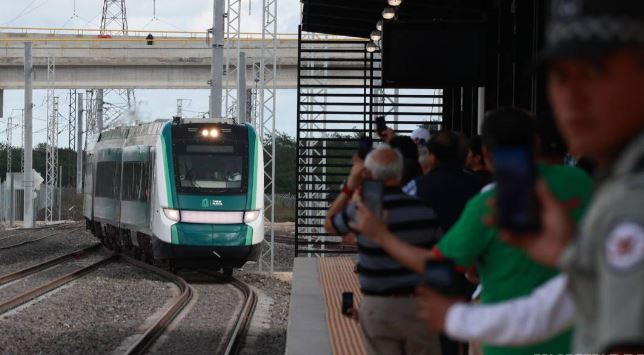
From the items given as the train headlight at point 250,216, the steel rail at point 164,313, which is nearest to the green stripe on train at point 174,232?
the steel rail at point 164,313

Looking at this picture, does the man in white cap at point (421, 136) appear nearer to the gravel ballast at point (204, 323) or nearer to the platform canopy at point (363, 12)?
the gravel ballast at point (204, 323)

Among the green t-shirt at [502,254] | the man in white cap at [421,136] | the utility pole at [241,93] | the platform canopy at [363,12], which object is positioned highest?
the platform canopy at [363,12]

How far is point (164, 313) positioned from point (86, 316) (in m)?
1.04

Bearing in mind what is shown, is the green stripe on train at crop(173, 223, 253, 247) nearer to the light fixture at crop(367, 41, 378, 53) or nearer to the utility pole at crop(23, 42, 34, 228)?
the light fixture at crop(367, 41, 378, 53)

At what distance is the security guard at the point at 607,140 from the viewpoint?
165 centimetres

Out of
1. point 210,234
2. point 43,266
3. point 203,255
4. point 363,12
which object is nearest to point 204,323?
point 210,234

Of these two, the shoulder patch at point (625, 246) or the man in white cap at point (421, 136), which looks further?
the man in white cap at point (421, 136)

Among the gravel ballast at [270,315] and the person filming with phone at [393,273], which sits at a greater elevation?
the person filming with phone at [393,273]

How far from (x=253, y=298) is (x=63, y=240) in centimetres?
1758

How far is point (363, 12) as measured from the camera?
17.6m

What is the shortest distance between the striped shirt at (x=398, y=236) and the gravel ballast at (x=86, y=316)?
7.69 m

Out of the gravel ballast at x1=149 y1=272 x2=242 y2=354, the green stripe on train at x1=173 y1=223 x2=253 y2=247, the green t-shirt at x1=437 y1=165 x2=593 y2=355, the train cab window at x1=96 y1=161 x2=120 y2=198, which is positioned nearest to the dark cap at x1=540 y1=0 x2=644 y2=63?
the green t-shirt at x1=437 y1=165 x2=593 y2=355

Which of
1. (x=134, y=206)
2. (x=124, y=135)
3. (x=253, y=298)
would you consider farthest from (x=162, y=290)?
(x=124, y=135)

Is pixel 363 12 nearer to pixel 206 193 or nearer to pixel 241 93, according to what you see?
pixel 206 193
